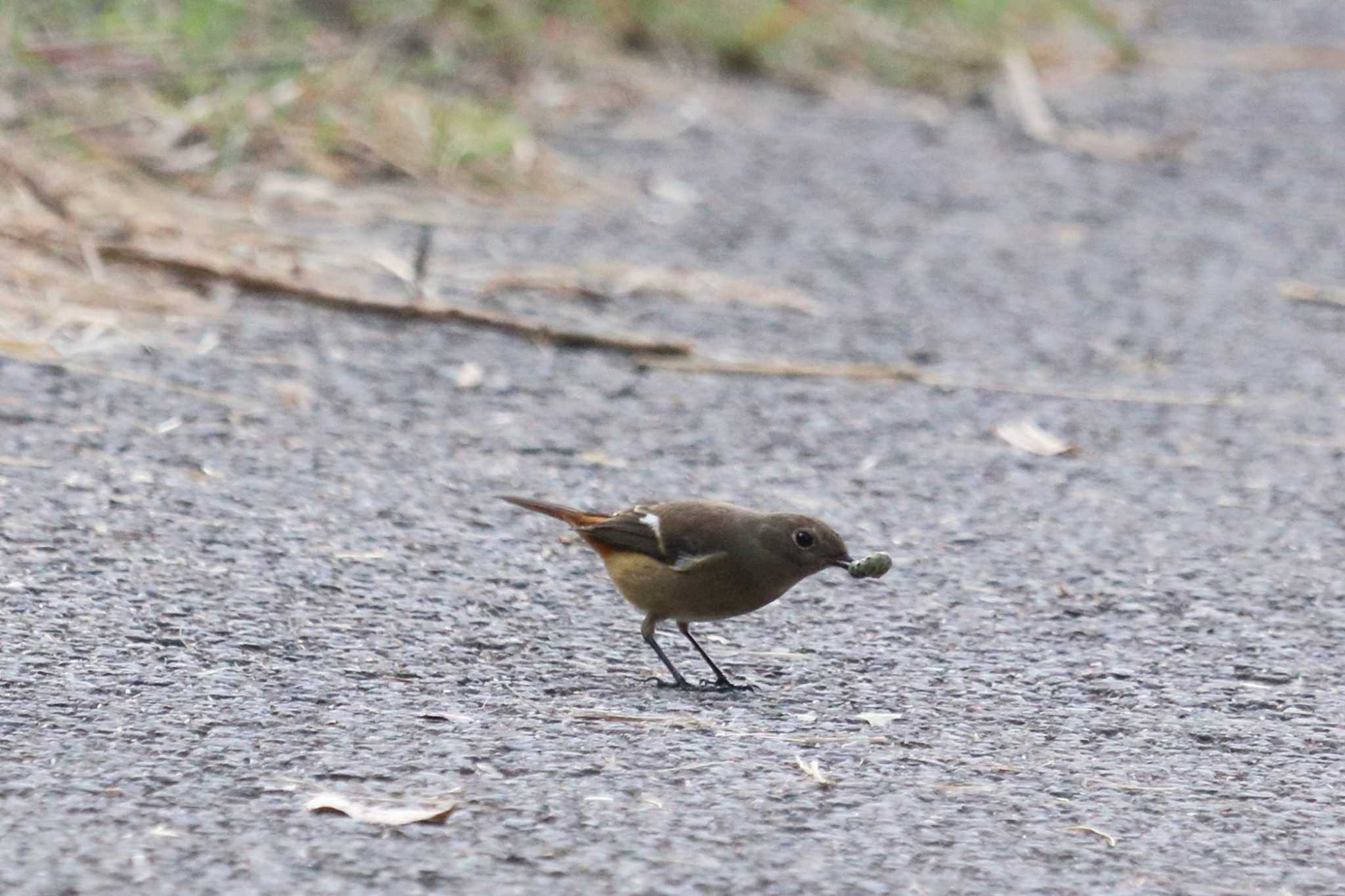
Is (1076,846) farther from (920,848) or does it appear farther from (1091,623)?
(1091,623)

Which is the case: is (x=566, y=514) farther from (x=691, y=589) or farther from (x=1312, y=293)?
(x=1312, y=293)

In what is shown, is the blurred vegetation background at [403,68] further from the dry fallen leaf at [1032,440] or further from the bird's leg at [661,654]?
the bird's leg at [661,654]

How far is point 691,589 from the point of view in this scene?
369 centimetres

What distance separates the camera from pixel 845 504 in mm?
4754

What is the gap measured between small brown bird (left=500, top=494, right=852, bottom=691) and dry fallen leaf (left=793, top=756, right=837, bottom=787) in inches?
22.5

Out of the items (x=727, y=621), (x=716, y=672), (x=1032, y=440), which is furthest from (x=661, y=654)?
(x=1032, y=440)

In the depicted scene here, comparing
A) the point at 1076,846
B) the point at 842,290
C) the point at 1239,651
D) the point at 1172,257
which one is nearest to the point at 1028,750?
the point at 1076,846

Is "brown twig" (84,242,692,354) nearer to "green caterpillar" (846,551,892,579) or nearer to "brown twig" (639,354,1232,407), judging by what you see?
"brown twig" (639,354,1232,407)

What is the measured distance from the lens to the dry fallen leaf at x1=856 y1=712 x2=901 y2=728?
11.0ft

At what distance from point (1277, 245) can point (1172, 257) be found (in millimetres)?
522

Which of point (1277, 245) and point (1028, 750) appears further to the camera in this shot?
point (1277, 245)

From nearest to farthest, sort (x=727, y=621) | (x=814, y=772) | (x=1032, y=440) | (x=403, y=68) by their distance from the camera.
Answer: (x=814, y=772), (x=727, y=621), (x=1032, y=440), (x=403, y=68)

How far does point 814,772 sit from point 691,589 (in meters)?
0.73

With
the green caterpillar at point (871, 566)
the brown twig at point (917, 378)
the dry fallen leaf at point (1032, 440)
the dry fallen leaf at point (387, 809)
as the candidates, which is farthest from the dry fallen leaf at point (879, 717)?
the brown twig at point (917, 378)
